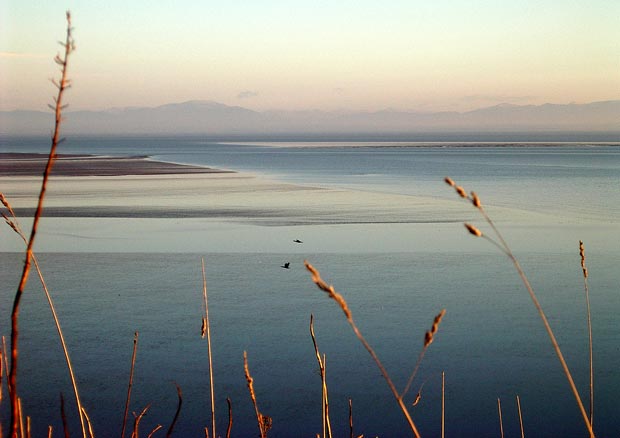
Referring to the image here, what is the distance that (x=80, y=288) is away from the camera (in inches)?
325

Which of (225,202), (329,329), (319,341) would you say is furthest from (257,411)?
(225,202)

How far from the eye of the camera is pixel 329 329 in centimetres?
658

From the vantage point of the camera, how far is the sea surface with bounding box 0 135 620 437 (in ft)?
16.5

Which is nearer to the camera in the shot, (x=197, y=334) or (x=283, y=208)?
(x=197, y=334)

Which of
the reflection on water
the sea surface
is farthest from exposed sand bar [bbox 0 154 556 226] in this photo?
the reflection on water

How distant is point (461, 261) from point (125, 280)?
4153 millimetres

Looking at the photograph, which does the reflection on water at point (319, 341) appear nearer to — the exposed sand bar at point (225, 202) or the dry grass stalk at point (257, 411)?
Result: the dry grass stalk at point (257, 411)

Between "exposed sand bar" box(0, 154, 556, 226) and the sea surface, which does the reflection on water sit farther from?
"exposed sand bar" box(0, 154, 556, 226)

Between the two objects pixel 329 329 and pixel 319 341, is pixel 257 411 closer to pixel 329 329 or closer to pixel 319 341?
pixel 319 341

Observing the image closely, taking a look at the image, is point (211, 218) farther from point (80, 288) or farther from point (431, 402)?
point (431, 402)

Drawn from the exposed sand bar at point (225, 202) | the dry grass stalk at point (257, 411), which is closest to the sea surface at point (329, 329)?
the dry grass stalk at point (257, 411)

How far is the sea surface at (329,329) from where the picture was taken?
5043 mm

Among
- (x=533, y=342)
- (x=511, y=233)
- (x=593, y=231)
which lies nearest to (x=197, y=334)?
(x=533, y=342)

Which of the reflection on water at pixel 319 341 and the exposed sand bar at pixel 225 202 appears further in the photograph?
the exposed sand bar at pixel 225 202
